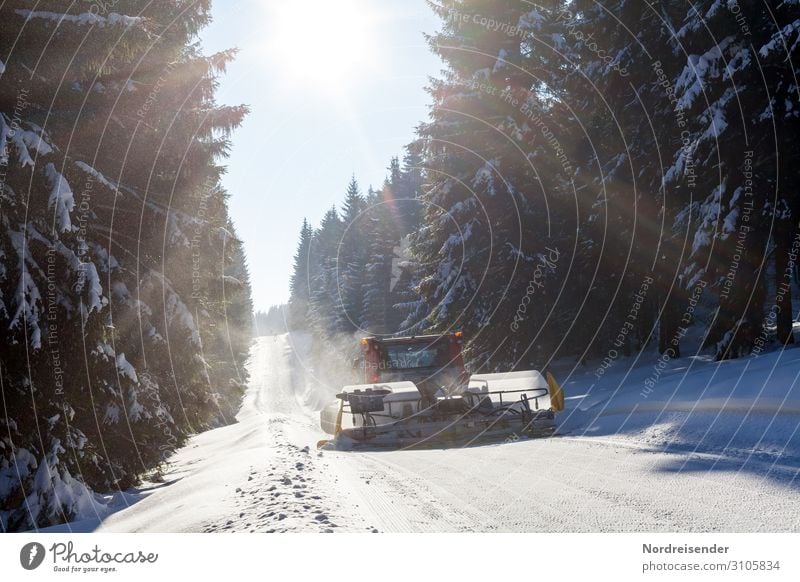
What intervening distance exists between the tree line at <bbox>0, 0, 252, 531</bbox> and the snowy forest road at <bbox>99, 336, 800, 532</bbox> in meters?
1.88

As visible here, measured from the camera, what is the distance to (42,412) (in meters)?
A: 6.92

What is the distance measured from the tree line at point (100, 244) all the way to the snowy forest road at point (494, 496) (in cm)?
188

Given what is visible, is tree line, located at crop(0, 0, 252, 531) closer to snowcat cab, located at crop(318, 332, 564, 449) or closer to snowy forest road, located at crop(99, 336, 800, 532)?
snowy forest road, located at crop(99, 336, 800, 532)

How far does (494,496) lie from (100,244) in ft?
23.5

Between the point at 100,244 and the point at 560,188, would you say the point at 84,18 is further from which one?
the point at 560,188

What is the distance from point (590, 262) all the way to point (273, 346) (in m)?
101

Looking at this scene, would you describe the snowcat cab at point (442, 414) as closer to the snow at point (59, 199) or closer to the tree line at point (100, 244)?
the tree line at point (100, 244)

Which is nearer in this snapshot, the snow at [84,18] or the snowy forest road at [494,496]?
the snowy forest road at [494,496]

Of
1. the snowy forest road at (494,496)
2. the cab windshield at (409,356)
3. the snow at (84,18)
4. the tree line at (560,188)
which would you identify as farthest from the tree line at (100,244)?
the tree line at (560,188)

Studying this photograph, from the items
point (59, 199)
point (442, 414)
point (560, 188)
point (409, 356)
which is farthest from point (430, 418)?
point (560, 188)

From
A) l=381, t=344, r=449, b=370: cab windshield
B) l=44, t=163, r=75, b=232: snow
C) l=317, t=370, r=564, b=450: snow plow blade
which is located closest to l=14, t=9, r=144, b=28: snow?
l=44, t=163, r=75, b=232: snow

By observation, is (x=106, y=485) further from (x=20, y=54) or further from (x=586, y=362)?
(x=586, y=362)

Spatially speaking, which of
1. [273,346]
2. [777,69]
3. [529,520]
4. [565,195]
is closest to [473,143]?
[565,195]

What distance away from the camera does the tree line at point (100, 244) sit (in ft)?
21.7
